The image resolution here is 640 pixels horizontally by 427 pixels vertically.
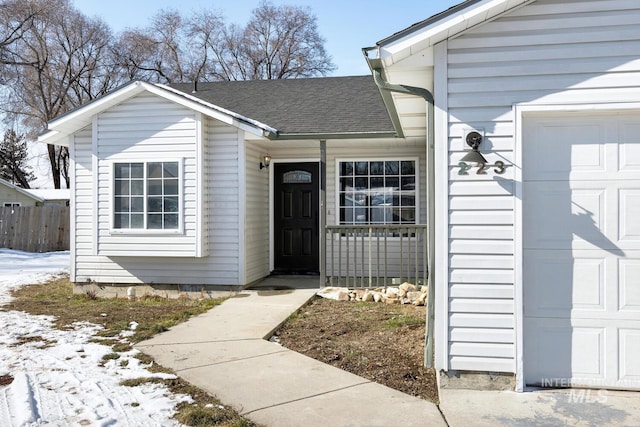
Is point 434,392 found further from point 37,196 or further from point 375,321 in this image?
point 37,196

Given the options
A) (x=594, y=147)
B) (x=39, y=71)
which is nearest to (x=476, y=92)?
(x=594, y=147)

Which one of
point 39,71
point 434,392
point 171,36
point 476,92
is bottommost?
point 434,392

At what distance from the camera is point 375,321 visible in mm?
5984

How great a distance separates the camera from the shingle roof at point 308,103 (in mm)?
8223

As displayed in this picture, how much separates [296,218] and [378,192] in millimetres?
1687

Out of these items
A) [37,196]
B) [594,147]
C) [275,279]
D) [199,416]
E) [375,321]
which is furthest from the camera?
[37,196]

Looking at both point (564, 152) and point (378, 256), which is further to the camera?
point (378, 256)

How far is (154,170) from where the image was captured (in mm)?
7867

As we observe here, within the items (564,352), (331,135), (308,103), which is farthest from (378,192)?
(564,352)

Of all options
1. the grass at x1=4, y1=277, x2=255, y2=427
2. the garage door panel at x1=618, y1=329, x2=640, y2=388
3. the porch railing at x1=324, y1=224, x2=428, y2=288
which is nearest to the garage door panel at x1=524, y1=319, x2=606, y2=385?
the garage door panel at x1=618, y1=329, x2=640, y2=388

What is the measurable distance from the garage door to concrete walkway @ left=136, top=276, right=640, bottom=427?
233mm

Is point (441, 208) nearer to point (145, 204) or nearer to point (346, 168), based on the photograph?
point (346, 168)

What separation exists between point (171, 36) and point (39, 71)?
23.1 feet

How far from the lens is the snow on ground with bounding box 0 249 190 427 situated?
3266 millimetres
